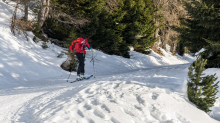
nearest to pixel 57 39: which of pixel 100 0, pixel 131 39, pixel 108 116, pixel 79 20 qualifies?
pixel 79 20

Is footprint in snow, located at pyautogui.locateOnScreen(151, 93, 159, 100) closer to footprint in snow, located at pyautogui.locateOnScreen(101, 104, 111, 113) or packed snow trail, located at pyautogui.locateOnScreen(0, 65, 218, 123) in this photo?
packed snow trail, located at pyautogui.locateOnScreen(0, 65, 218, 123)

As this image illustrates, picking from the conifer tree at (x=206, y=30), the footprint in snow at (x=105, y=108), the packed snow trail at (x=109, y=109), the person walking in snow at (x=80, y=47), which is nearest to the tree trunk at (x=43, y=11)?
the person walking in snow at (x=80, y=47)

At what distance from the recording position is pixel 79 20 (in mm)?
12602

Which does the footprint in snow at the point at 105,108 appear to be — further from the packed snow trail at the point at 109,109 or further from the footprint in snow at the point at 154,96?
the footprint in snow at the point at 154,96

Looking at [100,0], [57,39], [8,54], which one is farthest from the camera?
[57,39]

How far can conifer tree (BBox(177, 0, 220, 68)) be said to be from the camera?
805 centimetres

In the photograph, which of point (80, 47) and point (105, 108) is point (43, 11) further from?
point (105, 108)

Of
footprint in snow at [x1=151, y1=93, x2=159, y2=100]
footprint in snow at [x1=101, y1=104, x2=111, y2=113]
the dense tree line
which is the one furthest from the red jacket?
footprint in snow at [x1=101, y1=104, x2=111, y2=113]

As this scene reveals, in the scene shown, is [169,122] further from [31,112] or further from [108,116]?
A: [31,112]

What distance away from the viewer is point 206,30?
9.16 metres

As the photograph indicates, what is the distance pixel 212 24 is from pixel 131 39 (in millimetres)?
9986

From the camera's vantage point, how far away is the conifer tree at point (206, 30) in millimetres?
8055

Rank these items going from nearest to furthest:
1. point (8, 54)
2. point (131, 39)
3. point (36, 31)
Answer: point (8, 54) < point (36, 31) < point (131, 39)

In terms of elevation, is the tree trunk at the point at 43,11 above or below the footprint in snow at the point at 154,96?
above
